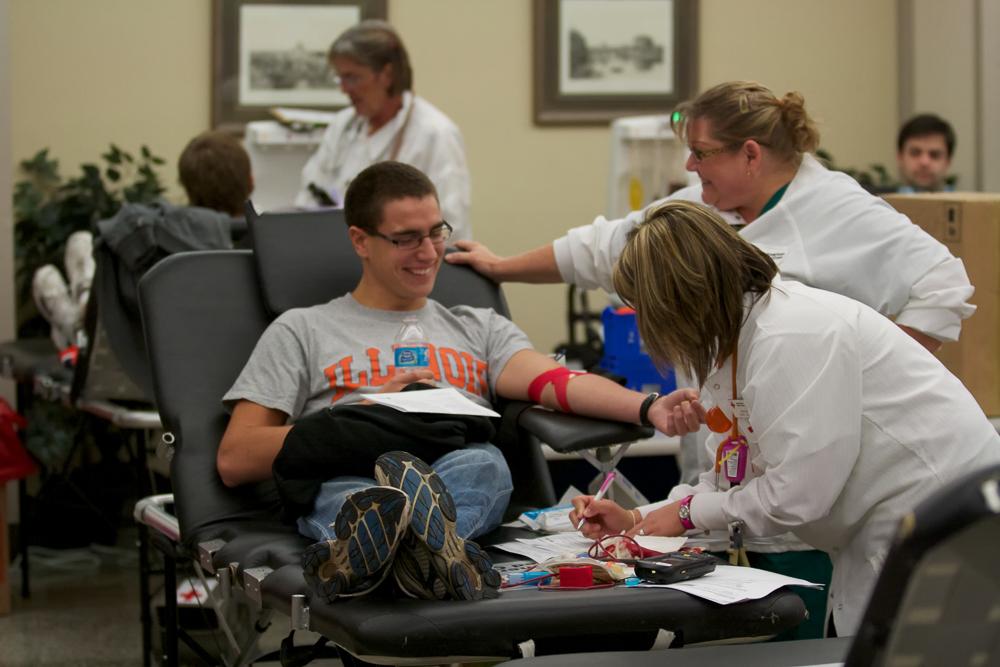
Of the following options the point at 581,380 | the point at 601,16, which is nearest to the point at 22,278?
the point at 601,16

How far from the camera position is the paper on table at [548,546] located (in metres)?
2.12

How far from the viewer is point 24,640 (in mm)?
3574

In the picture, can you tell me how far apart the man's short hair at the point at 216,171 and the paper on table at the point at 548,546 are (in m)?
1.95

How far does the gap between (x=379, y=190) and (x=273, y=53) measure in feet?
9.96

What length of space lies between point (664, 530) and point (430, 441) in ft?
1.53

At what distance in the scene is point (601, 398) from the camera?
2.50 meters

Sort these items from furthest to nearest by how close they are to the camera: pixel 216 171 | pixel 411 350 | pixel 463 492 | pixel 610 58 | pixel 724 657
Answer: pixel 610 58
pixel 216 171
pixel 411 350
pixel 463 492
pixel 724 657

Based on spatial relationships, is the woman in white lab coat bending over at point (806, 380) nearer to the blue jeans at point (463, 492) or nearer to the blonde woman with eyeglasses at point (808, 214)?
the blue jeans at point (463, 492)

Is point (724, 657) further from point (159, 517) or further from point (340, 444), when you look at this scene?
point (159, 517)

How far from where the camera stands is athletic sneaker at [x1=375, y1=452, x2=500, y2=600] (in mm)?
1769

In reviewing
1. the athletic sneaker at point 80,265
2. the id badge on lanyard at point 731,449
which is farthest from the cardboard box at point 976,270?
the athletic sneaker at point 80,265

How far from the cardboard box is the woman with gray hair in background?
1.48 m

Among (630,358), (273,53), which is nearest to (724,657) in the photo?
(630,358)

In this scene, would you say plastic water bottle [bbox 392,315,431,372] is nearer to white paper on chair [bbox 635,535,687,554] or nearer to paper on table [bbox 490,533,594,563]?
paper on table [bbox 490,533,594,563]
